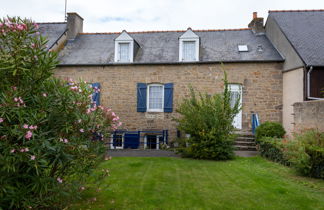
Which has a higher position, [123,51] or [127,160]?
[123,51]

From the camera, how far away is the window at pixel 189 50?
13156mm

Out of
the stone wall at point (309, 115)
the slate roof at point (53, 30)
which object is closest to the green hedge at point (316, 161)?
the stone wall at point (309, 115)

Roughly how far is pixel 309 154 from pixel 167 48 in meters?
9.01

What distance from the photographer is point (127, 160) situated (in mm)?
8711

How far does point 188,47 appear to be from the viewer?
13312 mm

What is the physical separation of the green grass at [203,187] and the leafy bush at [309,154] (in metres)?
0.37

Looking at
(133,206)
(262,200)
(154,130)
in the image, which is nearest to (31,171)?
(133,206)

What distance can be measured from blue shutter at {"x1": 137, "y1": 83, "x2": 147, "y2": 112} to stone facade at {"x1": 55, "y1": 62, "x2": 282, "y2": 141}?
184 mm

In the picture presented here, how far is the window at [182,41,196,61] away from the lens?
43.2 ft

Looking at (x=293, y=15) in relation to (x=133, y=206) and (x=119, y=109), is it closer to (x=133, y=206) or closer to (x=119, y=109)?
(x=119, y=109)

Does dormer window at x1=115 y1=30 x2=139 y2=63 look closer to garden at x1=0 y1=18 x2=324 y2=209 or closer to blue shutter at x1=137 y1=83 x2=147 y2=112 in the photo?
blue shutter at x1=137 y1=83 x2=147 y2=112

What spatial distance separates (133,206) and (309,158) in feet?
15.9

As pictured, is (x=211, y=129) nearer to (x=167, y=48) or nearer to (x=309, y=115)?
(x=309, y=115)

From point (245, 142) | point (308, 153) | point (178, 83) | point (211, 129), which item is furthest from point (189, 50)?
point (308, 153)
